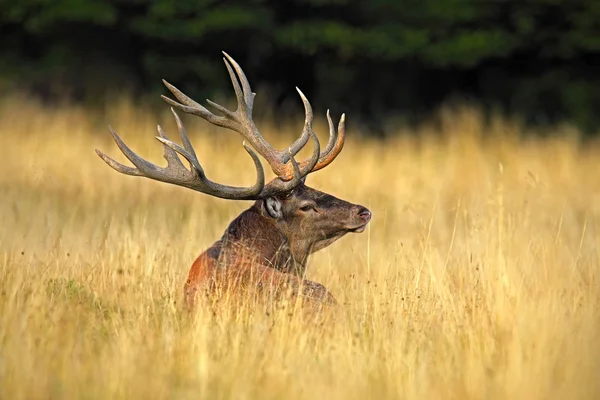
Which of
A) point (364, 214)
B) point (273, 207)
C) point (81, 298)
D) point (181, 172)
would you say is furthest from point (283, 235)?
point (81, 298)

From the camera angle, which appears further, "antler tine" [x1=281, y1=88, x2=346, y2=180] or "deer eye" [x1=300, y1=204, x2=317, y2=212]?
"deer eye" [x1=300, y1=204, x2=317, y2=212]

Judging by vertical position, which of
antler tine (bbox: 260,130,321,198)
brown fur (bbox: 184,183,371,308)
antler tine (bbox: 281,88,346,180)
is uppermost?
antler tine (bbox: 281,88,346,180)

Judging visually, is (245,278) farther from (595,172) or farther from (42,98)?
(42,98)

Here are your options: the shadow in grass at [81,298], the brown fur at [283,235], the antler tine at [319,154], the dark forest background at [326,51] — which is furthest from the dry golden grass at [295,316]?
the dark forest background at [326,51]

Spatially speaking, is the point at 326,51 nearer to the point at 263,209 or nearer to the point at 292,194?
the point at 292,194

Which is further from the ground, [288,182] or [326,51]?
[326,51]

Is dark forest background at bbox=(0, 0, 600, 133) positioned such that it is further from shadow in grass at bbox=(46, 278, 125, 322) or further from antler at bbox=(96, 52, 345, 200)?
shadow in grass at bbox=(46, 278, 125, 322)

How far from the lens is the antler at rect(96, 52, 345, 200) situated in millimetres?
6473

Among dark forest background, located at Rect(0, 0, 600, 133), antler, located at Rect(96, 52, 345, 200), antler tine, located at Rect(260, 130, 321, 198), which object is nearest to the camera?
antler, located at Rect(96, 52, 345, 200)

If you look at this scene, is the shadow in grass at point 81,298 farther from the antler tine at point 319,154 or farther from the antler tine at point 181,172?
the antler tine at point 319,154

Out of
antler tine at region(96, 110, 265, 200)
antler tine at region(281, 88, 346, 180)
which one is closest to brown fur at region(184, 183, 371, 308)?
antler tine at region(281, 88, 346, 180)

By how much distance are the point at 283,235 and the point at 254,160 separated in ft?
2.69

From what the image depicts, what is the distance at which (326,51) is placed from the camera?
2025 cm

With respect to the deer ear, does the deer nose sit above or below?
above
